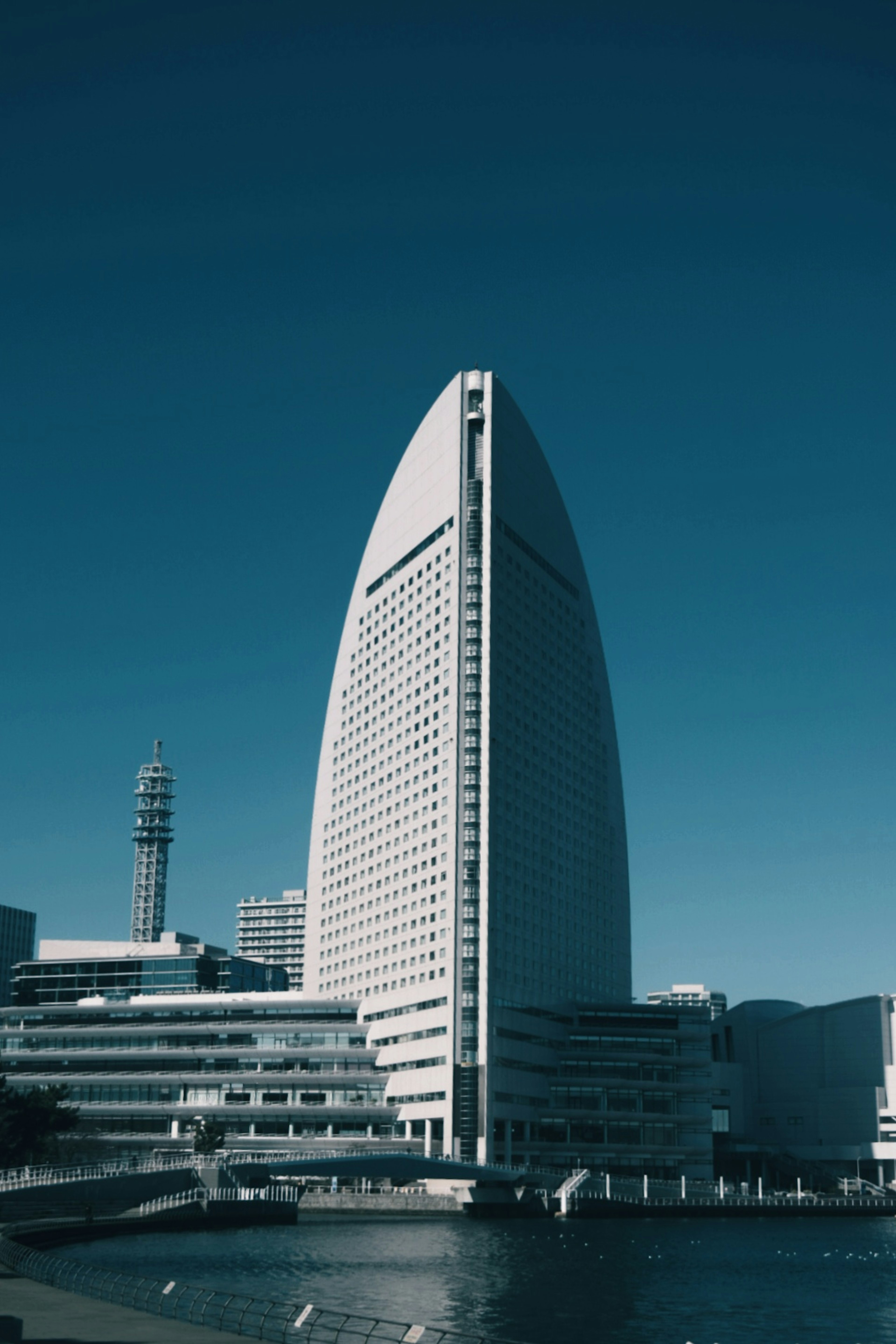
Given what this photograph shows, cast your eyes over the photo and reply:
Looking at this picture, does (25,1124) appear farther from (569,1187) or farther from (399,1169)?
(569,1187)

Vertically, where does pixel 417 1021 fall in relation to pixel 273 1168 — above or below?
above

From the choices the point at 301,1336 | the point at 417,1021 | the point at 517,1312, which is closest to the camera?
the point at 301,1336

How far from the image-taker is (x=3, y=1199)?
102625 millimetres

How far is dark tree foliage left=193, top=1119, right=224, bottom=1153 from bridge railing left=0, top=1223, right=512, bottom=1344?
98235mm

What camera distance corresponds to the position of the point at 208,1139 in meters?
165

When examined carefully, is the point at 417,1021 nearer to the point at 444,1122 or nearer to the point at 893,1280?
the point at 444,1122

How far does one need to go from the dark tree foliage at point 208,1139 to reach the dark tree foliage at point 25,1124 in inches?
1150

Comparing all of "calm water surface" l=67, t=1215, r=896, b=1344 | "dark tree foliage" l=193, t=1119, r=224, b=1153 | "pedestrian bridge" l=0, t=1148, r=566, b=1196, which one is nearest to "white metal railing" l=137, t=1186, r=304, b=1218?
"pedestrian bridge" l=0, t=1148, r=566, b=1196

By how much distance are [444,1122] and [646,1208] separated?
38391 millimetres

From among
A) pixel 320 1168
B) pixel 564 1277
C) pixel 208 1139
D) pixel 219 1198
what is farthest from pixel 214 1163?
pixel 564 1277

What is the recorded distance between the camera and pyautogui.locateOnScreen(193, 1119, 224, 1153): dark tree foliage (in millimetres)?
164250

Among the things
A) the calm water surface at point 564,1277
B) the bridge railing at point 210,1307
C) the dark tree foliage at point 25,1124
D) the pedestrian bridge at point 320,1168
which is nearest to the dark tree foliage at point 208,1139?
the pedestrian bridge at point 320,1168

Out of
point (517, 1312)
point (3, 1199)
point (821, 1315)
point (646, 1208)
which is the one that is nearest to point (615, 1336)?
point (517, 1312)

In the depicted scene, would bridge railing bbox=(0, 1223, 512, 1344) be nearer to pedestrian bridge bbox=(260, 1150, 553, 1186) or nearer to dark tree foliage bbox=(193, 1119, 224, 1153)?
pedestrian bridge bbox=(260, 1150, 553, 1186)
